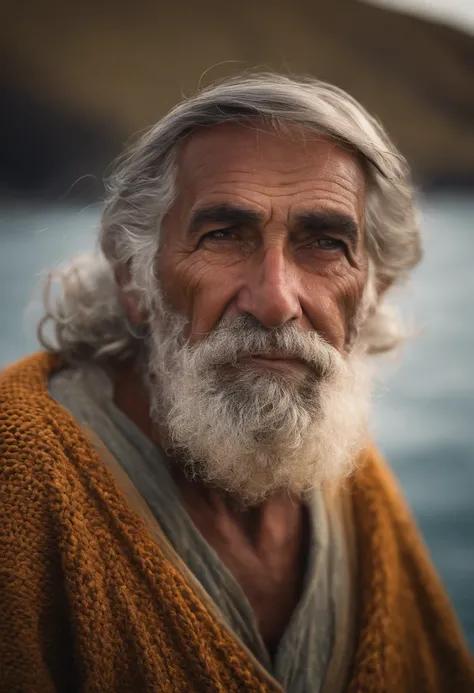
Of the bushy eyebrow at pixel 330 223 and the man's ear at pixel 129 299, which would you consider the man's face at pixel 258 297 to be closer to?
the bushy eyebrow at pixel 330 223

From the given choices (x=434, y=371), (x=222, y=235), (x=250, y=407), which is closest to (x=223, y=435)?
(x=250, y=407)

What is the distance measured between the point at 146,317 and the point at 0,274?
0.95 m

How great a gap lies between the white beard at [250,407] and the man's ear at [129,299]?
0.11 metres

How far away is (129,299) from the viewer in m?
1.49

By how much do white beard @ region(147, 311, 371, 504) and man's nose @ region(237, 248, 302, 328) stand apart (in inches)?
1.1

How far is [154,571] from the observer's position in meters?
1.14

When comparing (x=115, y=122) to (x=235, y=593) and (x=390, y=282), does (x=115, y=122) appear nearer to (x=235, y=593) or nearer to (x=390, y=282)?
(x=390, y=282)

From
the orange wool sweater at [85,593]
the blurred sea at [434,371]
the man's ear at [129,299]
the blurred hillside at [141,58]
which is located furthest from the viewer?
the blurred sea at [434,371]

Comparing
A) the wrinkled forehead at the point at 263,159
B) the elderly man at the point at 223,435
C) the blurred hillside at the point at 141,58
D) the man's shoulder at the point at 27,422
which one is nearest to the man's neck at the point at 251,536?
the elderly man at the point at 223,435

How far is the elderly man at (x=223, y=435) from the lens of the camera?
1.11 meters

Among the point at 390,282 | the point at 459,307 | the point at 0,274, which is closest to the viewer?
the point at 390,282

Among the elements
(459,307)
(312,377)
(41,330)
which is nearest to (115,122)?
(41,330)

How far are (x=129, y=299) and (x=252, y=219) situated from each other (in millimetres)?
420

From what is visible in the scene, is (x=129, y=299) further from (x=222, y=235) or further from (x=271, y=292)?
(x=271, y=292)
